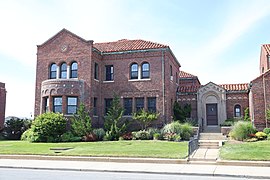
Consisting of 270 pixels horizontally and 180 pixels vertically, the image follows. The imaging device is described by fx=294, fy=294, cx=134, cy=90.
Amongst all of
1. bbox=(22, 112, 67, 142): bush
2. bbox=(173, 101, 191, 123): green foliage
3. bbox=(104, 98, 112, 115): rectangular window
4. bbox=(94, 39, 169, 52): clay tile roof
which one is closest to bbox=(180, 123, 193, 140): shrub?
bbox=(173, 101, 191, 123): green foliage

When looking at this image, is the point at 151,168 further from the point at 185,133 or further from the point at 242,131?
the point at 242,131

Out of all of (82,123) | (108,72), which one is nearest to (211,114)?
(108,72)

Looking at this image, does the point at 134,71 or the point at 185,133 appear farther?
the point at 134,71

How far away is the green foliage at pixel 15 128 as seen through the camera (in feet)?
94.0

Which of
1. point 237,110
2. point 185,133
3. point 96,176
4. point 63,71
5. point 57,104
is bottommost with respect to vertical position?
point 96,176

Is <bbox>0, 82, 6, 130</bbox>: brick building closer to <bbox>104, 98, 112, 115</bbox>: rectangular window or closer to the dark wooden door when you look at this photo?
<bbox>104, 98, 112, 115</bbox>: rectangular window

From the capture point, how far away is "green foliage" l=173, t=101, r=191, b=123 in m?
28.9

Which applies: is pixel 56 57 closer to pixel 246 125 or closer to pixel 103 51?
pixel 103 51

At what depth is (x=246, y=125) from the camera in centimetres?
2219

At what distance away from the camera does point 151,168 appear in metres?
12.6

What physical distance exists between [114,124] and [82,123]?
2627 mm

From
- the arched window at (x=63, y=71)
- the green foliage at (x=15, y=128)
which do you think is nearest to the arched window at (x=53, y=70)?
the arched window at (x=63, y=71)

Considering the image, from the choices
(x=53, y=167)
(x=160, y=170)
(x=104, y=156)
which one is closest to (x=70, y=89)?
(x=104, y=156)

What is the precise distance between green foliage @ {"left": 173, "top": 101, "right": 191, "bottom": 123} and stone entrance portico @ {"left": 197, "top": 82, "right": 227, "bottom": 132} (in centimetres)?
126
